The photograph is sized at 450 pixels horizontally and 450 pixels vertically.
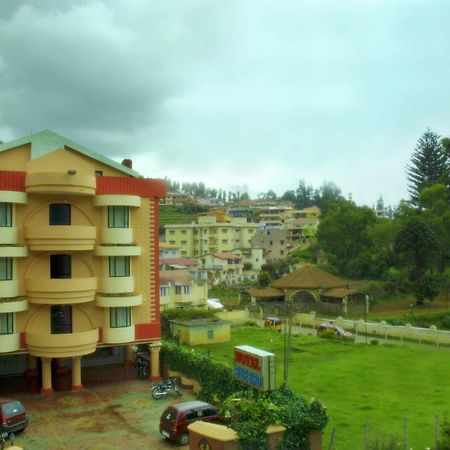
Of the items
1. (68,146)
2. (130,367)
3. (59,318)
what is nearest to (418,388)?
(130,367)

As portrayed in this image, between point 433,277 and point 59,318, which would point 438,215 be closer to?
Result: point 433,277

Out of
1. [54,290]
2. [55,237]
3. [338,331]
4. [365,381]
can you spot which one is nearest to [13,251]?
[55,237]

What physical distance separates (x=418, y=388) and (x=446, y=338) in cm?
1350

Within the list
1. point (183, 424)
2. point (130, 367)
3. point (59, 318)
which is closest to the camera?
point (183, 424)

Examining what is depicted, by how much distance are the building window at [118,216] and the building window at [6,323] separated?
18.7ft

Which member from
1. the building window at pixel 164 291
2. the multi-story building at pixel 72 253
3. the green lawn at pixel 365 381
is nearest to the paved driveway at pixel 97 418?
the multi-story building at pixel 72 253

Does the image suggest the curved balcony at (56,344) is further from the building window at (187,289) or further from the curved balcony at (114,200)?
the building window at (187,289)

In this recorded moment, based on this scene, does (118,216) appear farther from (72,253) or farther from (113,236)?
(72,253)

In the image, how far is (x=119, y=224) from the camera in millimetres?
25859

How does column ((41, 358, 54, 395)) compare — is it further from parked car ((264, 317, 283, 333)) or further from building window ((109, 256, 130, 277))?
parked car ((264, 317, 283, 333))

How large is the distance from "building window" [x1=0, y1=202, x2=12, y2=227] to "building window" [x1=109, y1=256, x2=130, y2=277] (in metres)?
4.59

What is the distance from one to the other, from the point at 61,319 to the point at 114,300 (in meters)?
2.41

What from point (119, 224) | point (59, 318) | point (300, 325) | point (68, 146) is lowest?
point (300, 325)

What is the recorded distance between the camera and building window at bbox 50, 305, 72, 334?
24.9m
